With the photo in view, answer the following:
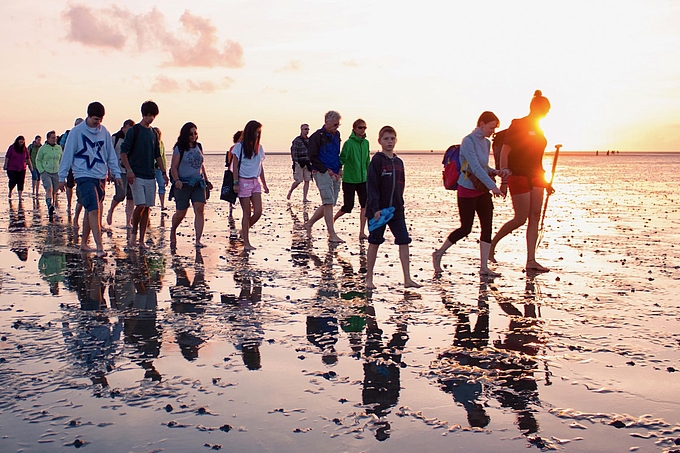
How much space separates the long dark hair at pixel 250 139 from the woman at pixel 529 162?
13.8ft

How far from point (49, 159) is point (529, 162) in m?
14.2

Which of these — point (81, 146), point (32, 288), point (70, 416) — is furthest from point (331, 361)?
point (81, 146)

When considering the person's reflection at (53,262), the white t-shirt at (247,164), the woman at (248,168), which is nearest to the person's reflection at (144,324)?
the person's reflection at (53,262)

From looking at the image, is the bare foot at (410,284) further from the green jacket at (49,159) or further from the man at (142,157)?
the green jacket at (49,159)

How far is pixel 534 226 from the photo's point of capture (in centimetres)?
1030

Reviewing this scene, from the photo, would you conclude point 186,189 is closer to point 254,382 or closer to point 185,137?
point 185,137

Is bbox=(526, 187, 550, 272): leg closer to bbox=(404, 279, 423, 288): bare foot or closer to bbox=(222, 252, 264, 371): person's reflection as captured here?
bbox=(404, 279, 423, 288): bare foot

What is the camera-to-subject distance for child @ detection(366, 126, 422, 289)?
8.75m

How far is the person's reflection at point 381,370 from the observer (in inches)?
190

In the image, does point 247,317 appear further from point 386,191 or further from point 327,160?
point 327,160

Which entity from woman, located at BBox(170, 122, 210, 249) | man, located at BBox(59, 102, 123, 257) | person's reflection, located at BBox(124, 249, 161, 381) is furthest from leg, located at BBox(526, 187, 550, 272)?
man, located at BBox(59, 102, 123, 257)

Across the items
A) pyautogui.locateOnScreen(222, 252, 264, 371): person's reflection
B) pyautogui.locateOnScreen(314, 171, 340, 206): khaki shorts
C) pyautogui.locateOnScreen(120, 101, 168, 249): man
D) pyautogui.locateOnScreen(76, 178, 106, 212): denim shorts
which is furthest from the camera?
pyautogui.locateOnScreen(314, 171, 340, 206): khaki shorts

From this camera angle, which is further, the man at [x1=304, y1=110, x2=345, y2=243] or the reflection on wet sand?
the man at [x1=304, y1=110, x2=345, y2=243]

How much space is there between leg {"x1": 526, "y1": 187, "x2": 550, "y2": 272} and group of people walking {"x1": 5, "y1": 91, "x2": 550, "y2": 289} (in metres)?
0.01
